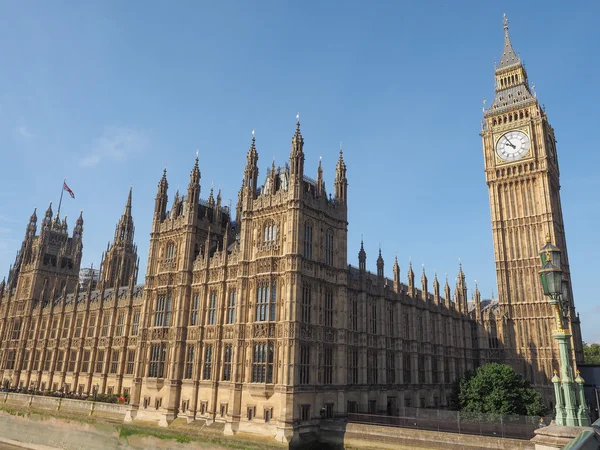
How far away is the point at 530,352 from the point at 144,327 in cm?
6110

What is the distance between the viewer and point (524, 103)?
8962 cm

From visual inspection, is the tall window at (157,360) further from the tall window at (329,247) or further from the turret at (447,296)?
the turret at (447,296)

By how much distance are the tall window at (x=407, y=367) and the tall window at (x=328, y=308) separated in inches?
709

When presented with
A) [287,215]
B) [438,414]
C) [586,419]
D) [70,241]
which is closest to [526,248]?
[438,414]

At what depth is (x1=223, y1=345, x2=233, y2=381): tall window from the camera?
46969 millimetres

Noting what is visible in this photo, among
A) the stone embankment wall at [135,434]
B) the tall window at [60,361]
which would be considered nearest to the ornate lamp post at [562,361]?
the stone embankment wall at [135,434]

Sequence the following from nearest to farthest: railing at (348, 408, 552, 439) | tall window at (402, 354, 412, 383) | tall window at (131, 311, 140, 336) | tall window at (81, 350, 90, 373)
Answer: railing at (348, 408, 552, 439) → tall window at (402, 354, 412, 383) → tall window at (131, 311, 140, 336) → tall window at (81, 350, 90, 373)

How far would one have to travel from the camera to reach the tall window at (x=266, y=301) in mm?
44875

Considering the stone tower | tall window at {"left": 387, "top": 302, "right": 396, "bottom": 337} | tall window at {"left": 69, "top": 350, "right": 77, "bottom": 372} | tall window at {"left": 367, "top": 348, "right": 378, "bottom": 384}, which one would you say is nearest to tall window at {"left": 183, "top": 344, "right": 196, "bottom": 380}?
tall window at {"left": 367, "top": 348, "right": 378, "bottom": 384}

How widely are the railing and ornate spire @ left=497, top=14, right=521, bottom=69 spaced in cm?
7946

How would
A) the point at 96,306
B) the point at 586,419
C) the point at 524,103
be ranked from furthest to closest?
1. the point at 524,103
2. the point at 96,306
3. the point at 586,419

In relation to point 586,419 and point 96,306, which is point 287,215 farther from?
point 96,306

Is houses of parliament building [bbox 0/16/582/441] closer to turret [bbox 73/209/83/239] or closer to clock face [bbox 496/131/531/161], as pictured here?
clock face [bbox 496/131/531/161]

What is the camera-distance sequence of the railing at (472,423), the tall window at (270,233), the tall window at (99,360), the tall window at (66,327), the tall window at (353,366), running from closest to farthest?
the railing at (472,423), the tall window at (270,233), the tall window at (353,366), the tall window at (99,360), the tall window at (66,327)
